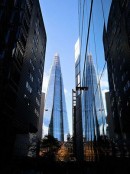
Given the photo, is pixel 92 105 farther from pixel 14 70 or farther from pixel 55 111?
pixel 55 111

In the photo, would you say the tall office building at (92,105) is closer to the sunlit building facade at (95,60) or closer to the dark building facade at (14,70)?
the sunlit building facade at (95,60)

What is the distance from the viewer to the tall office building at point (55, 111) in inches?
6196

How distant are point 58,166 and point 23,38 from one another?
23.6 meters

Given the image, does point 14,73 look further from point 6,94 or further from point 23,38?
point 23,38

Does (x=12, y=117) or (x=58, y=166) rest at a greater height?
(x=12, y=117)

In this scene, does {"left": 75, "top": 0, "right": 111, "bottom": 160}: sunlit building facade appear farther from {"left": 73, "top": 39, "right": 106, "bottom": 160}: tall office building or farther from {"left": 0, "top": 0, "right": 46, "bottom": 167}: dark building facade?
{"left": 0, "top": 0, "right": 46, "bottom": 167}: dark building facade

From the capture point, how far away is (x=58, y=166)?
22.5 metres

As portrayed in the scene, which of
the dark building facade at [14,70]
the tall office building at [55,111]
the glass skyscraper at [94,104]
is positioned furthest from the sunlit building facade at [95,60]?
the tall office building at [55,111]

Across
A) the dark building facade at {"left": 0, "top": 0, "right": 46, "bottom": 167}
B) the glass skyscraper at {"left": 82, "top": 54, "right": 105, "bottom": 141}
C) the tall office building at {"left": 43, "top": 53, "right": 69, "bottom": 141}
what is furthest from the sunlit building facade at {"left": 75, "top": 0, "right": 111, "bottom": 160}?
the tall office building at {"left": 43, "top": 53, "right": 69, "bottom": 141}

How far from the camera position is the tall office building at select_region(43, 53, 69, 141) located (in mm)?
157375

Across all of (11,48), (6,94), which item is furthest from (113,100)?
(11,48)

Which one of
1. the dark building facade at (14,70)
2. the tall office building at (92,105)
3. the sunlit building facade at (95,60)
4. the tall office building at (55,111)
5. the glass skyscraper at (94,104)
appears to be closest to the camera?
the sunlit building facade at (95,60)

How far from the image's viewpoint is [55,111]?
162 m

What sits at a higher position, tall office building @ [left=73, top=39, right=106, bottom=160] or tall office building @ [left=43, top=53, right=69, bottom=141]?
tall office building @ [left=43, top=53, right=69, bottom=141]
